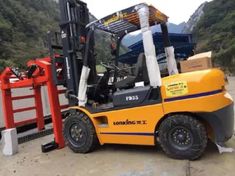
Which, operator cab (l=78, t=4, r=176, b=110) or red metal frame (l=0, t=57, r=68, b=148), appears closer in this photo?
operator cab (l=78, t=4, r=176, b=110)

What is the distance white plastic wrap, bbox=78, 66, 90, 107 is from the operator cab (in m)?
0.02

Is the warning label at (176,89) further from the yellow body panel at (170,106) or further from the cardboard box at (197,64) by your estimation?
the cardboard box at (197,64)

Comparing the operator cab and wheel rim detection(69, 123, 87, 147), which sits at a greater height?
the operator cab

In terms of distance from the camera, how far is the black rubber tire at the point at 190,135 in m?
5.28

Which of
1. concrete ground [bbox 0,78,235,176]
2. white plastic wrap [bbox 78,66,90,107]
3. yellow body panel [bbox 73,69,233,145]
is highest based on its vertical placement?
white plastic wrap [bbox 78,66,90,107]

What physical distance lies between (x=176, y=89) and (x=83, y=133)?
2.02m

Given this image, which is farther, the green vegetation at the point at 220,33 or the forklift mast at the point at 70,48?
the green vegetation at the point at 220,33

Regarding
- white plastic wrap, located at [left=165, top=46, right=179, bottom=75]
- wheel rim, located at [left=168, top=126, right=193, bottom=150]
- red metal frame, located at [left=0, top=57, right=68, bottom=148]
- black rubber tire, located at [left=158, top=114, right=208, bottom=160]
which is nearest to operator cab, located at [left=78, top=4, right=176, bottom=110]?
white plastic wrap, located at [left=165, top=46, right=179, bottom=75]

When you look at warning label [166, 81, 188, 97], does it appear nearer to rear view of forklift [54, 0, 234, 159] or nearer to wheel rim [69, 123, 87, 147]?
rear view of forklift [54, 0, 234, 159]

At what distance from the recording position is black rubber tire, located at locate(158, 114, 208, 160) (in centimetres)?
528

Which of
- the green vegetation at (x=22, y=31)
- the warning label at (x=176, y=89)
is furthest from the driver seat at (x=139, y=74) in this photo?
the green vegetation at (x=22, y=31)

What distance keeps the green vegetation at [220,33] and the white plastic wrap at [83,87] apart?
28.3 m

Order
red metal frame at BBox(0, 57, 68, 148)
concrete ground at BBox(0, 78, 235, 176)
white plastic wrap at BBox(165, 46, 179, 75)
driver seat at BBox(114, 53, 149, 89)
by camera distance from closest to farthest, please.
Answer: concrete ground at BBox(0, 78, 235, 176) → driver seat at BBox(114, 53, 149, 89) → white plastic wrap at BBox(165, 46, 179, 75) → red metal frame at BBox(0, 57, 68, 148)

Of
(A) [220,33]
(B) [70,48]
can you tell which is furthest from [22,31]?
(B) [70,48]
